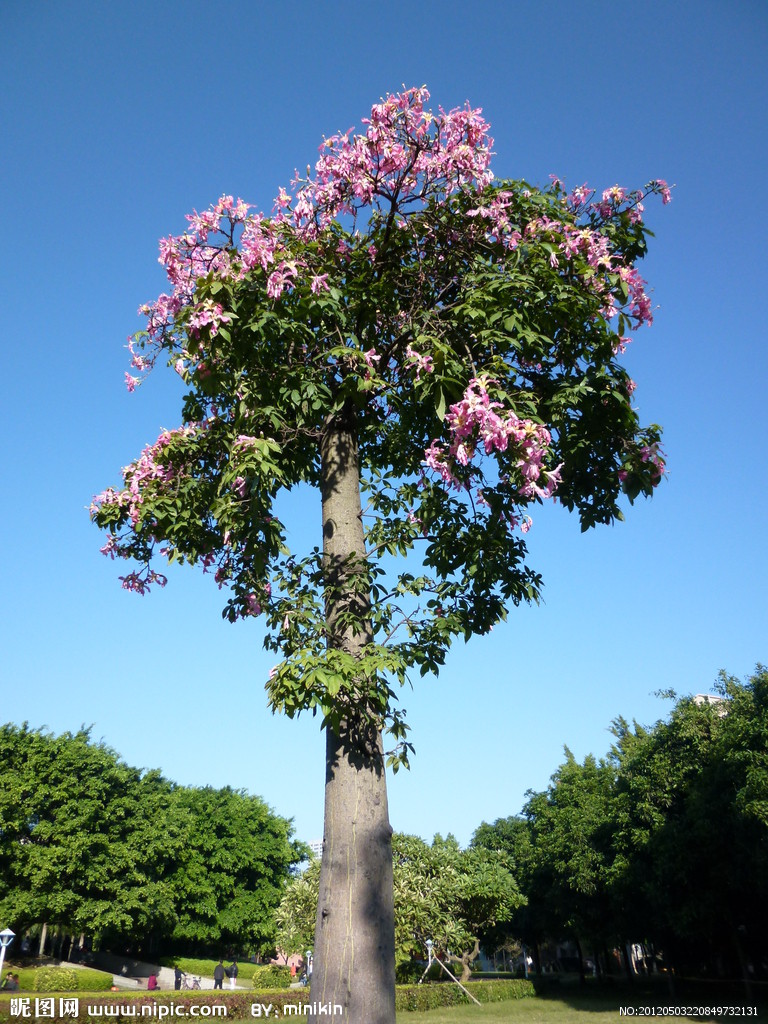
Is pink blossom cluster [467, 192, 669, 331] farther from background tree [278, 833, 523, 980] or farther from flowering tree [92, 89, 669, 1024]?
background tree [278, 833, 523, 980]

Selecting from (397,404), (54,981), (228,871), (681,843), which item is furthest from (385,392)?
(228,871)

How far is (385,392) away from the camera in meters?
7.18

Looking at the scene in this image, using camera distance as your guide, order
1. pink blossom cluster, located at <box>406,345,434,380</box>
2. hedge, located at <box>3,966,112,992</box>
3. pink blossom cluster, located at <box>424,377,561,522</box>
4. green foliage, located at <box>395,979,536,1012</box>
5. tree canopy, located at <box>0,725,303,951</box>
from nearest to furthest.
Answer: pink blossom cluster, located at <box>424,377,561,522</box> → pink blossom cluster, located at <box>406,345,434,380</box> → hedge, located at <box>3,966,112,992</box> → green foliage, located at <box>395,979,536,1012</box> → tree canopy, located at <box>0,725,303,951</box>

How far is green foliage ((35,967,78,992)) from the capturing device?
95.0ft

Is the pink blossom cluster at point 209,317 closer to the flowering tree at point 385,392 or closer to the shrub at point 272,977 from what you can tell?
the flowering tree at point 385,392

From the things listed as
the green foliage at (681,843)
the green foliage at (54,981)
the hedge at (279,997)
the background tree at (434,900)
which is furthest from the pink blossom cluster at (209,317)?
the green foliage at (54,981)

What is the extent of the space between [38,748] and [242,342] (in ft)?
129

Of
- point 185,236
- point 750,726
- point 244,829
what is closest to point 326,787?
point 185,236

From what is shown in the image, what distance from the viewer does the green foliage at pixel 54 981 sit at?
2895cm

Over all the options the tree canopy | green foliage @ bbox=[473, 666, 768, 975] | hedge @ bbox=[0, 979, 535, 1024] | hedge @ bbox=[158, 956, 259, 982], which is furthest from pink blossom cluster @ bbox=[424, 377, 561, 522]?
hedge @ bbox=[158, 956, 259, 982]

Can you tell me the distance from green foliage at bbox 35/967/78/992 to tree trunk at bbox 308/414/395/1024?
102ft

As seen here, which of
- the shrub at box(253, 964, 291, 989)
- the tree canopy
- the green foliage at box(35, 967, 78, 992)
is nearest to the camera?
the green foliage at box(35, 967, 78, 992)

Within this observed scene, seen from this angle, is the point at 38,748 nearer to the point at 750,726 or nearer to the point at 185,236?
the point at 750,726

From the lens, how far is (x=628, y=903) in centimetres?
3155
